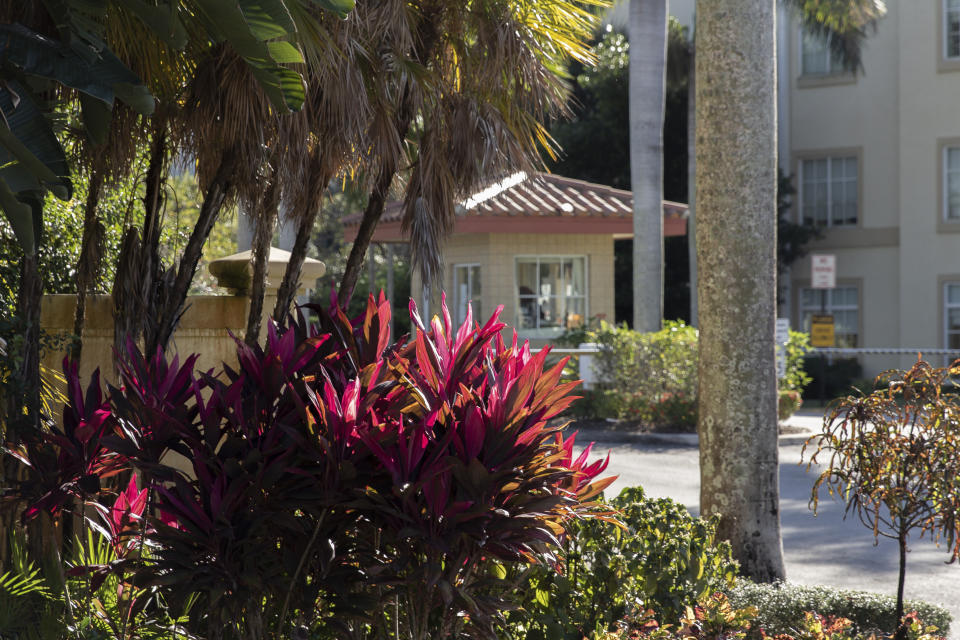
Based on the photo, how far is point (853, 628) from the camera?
5.24 metres

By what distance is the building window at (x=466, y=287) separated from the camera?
2047cm

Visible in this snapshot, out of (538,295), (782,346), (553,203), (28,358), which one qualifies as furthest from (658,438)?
(28,358)

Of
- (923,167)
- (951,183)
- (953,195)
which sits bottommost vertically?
(953,195)

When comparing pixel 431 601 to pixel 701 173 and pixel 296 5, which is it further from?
pixel 701 173

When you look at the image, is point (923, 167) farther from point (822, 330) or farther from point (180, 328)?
point (180, 328)

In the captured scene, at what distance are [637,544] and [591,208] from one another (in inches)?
597

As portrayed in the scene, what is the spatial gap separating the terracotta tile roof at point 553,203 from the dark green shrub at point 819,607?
12.3 m

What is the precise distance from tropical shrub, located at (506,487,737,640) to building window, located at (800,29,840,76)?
2481cm

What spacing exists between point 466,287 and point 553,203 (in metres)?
2.87

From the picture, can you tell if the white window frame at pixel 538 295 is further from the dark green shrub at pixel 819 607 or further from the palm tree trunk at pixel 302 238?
the dark green shrub at pixel 819 607

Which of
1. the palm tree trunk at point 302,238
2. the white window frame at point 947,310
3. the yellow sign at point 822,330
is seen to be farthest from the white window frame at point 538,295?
the palm tree trunk at point 302,238

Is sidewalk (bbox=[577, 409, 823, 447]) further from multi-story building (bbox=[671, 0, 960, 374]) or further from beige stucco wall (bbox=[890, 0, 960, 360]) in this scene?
beige stucco wall (bbox=[890, 0, 960, 360])

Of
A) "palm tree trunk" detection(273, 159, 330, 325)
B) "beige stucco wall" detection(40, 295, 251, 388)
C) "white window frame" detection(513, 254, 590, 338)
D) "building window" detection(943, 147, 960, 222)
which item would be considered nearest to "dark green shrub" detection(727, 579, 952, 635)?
"palm tree trunk" detection(273, 159, 330, 325)

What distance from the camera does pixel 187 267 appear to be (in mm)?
5844
